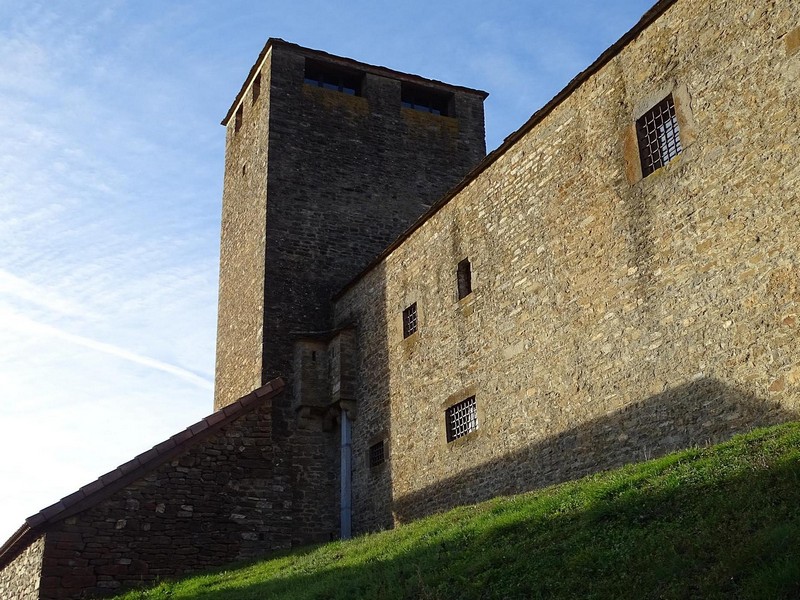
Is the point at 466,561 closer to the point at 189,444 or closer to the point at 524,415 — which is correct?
the point at 524,415

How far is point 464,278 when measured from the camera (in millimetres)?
14711

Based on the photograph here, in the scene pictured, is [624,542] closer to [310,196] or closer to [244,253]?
[310,196]

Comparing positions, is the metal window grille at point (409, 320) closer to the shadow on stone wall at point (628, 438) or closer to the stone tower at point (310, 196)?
the stone tower at point (310, 196)

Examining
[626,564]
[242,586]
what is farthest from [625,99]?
[242,586]

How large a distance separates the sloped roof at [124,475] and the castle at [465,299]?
0.14 feet

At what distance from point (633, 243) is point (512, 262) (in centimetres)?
255

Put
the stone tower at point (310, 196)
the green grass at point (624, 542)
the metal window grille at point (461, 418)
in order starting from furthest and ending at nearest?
the stone tower at point (310, 196) → the metal window grille at point (461, 418) → the green grass at point (624, 542)

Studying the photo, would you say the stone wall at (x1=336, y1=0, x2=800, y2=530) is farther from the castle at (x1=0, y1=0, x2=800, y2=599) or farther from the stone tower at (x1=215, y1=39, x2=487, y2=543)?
the stone tower at (x1=215, y1=39, x2=487, y2=543)

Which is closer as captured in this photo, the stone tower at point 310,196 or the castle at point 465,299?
the castle at point 465,299

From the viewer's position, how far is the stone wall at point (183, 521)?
45.7 ft

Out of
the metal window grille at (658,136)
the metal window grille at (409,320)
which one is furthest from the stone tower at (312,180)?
the metal window grille at (658,136)

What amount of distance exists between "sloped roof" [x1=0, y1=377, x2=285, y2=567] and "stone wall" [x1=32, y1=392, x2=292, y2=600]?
0.32 feet

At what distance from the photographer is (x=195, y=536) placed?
15164 millimetres

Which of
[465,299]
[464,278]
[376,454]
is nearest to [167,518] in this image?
[376,454]
